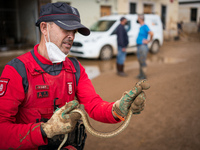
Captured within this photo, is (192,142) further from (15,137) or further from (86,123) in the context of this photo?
(15,137)

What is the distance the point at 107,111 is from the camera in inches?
88.4

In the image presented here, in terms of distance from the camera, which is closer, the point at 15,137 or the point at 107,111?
the point at 15,137

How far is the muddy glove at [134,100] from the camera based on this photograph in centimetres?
192

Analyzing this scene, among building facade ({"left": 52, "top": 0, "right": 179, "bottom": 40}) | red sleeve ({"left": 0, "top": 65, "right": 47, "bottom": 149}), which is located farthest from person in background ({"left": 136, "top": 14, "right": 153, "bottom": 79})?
building facade ({"left": 52, "top": 0, "right": 179, "bottom": 40})

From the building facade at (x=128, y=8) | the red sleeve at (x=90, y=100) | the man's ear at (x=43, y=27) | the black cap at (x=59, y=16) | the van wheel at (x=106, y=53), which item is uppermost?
the building facade at (x=128, y=8)

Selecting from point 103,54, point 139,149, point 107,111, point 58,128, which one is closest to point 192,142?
point 139,149

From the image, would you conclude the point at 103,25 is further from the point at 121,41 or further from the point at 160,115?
the point at 160,115

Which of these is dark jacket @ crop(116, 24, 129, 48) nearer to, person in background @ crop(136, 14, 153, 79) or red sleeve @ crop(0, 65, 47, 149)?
person in background @ crop(136, 14, 153, 79)

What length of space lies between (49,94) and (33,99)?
5.7 inches

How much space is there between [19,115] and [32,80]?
1.10ft

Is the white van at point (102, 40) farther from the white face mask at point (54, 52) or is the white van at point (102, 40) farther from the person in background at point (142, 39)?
the white face mask at point (54, 52)

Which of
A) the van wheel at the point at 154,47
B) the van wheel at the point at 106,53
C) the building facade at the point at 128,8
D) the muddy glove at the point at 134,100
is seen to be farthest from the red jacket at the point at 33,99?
the van wheel at the point at 154,47

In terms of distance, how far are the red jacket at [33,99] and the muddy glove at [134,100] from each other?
0.19 metres

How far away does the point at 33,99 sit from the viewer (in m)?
2.03
